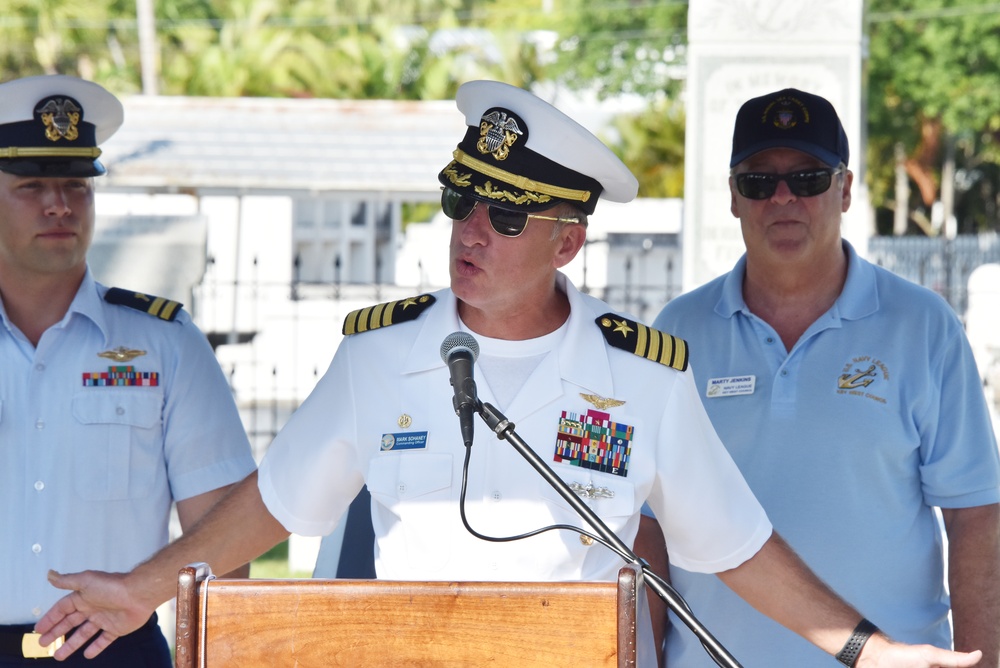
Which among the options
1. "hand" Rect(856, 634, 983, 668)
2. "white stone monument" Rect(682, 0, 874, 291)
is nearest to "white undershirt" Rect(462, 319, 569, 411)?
"hand" Rect(856, 634, 983, 668)

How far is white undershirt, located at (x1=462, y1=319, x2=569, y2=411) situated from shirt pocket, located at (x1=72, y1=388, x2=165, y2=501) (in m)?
1.06

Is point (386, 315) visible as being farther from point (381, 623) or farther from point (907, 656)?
point (907, 656)

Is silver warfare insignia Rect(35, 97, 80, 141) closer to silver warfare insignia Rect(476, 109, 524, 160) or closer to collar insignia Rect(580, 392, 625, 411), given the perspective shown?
silver warfare insignia Rect(476, 109, 524, 160)

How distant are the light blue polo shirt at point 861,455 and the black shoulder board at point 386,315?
882 mm

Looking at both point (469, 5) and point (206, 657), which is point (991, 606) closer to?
point (206, 657)

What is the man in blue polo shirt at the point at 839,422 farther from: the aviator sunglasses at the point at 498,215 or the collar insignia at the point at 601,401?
the aviator sunglasses at the point at 498,215

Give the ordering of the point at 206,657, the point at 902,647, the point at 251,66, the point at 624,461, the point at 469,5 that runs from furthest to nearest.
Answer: the point at 469,5 → the point at 251,66 → the point at 624,461 → the point at 902,647 → the point at 206,657

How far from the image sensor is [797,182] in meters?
3.08

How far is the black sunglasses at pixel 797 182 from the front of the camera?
10.1 ft

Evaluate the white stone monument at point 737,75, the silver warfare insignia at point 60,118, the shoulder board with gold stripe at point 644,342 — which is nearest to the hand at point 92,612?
the shoulder board with gold stripe at point 644,342

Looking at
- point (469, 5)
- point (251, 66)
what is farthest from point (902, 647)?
point (469, 5)

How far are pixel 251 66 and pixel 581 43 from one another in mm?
7365

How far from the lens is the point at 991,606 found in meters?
2.85

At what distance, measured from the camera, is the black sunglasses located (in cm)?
307
